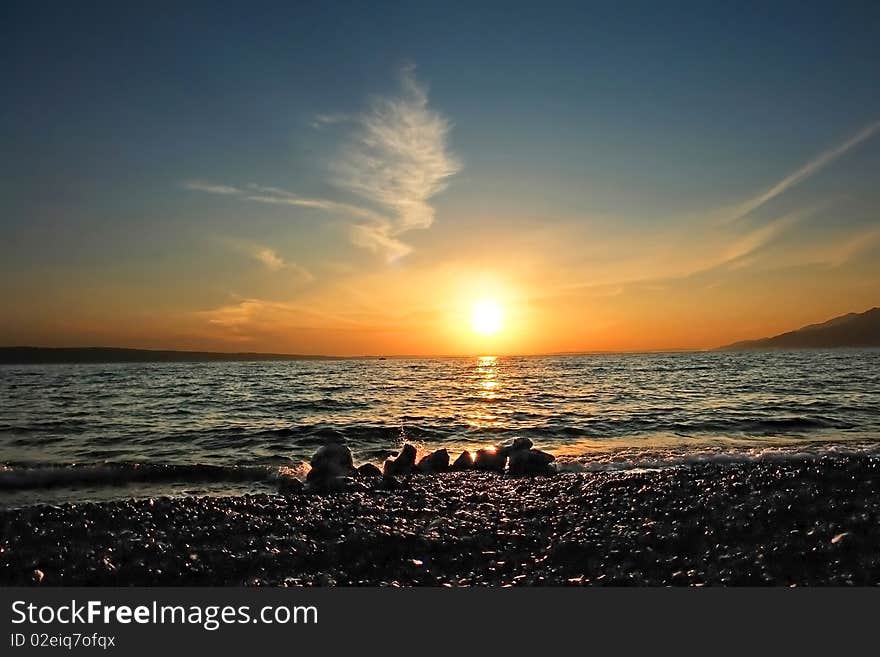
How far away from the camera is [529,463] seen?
56.0 feet

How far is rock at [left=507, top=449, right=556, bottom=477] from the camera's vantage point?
55.0 feet

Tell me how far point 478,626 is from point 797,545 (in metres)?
6.17

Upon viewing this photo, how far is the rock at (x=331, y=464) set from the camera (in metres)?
16.2

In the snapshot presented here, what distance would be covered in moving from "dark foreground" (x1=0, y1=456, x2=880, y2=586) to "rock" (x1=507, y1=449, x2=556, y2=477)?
342 cm

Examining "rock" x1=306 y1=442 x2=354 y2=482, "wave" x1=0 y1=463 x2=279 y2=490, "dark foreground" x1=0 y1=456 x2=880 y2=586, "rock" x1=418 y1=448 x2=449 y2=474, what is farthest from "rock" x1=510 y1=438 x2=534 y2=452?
"wave" x1=0 y1=463 x2=279 y2=490

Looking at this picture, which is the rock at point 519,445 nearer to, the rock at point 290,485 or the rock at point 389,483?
the rock at point 389,483

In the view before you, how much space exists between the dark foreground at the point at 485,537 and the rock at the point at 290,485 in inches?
78.3

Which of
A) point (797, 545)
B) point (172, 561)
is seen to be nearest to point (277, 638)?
point (172, 561)

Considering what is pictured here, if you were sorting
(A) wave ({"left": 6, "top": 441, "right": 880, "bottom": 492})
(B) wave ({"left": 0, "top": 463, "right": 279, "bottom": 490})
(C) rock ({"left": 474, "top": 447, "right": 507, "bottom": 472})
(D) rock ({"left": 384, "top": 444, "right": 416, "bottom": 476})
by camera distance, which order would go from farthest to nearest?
(C) rock ({"left": 474, "top": 447, "right": 507, "bottom": 472})
(D) rock ({"left": 384, "top": 444, "right": 416, "bottom": 476})
(A) wave ({"left": 6, "top": 441, "right": 880, "bottom": 492})
(B) wave ({"left": 0, "top": 463, "right": 279, "bottom": 490})

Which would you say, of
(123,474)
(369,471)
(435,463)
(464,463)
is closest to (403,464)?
(435,463)

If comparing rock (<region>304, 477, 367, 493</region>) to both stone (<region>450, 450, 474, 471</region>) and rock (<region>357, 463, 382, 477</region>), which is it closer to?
rock (<region>357, 463, 382, 477</region>)

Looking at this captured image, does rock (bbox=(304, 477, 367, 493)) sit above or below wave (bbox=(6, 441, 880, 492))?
above

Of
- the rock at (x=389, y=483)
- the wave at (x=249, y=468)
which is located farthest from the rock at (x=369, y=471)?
the wave at (x=249, y=468)

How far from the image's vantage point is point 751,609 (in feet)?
19.6
